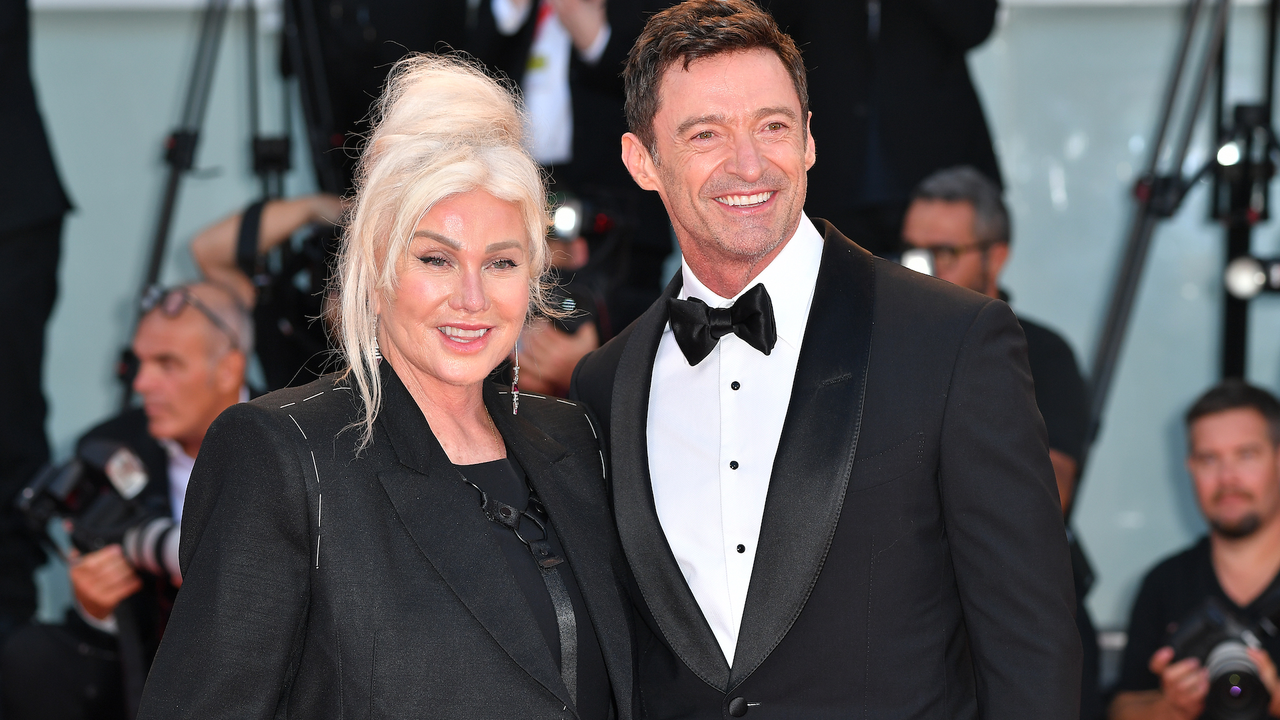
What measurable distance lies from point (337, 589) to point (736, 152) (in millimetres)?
857

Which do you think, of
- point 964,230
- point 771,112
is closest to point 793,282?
point 771,112

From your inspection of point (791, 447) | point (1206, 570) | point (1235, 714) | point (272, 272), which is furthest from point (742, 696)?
point (272, 272)

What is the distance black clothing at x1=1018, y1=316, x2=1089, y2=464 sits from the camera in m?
3.37

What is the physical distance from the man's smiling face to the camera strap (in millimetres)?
505

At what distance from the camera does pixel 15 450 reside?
4.04 metres

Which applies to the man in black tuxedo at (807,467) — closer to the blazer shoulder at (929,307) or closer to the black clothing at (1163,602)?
the blazer shoulder at (929,307)

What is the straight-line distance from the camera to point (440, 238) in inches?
70.6

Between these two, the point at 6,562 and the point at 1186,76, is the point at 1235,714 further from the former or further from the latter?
the point at 6,562

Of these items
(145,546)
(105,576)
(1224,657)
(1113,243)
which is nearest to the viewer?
(1224,657)

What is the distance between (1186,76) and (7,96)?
3.87 metres

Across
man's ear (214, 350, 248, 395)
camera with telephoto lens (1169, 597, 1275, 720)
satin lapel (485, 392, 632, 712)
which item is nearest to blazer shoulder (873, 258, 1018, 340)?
satin lapel (485, 392, 632, 712)

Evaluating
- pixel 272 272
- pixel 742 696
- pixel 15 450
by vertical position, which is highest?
pixel 272 272

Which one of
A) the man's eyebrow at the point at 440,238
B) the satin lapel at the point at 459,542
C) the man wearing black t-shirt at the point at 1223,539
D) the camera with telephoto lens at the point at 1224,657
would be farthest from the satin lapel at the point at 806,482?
the man wearing black t-shirt at the point at 1223,539

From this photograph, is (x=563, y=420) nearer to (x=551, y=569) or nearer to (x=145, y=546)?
(x=551, y=569)
